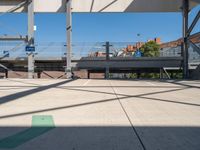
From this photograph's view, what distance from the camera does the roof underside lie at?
25594 millimetres

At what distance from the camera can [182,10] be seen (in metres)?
25.1

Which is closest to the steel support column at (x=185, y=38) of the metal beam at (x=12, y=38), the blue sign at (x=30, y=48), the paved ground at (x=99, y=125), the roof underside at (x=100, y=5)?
the roof underside at (x=100, y=5)

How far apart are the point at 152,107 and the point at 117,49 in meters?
19.3
